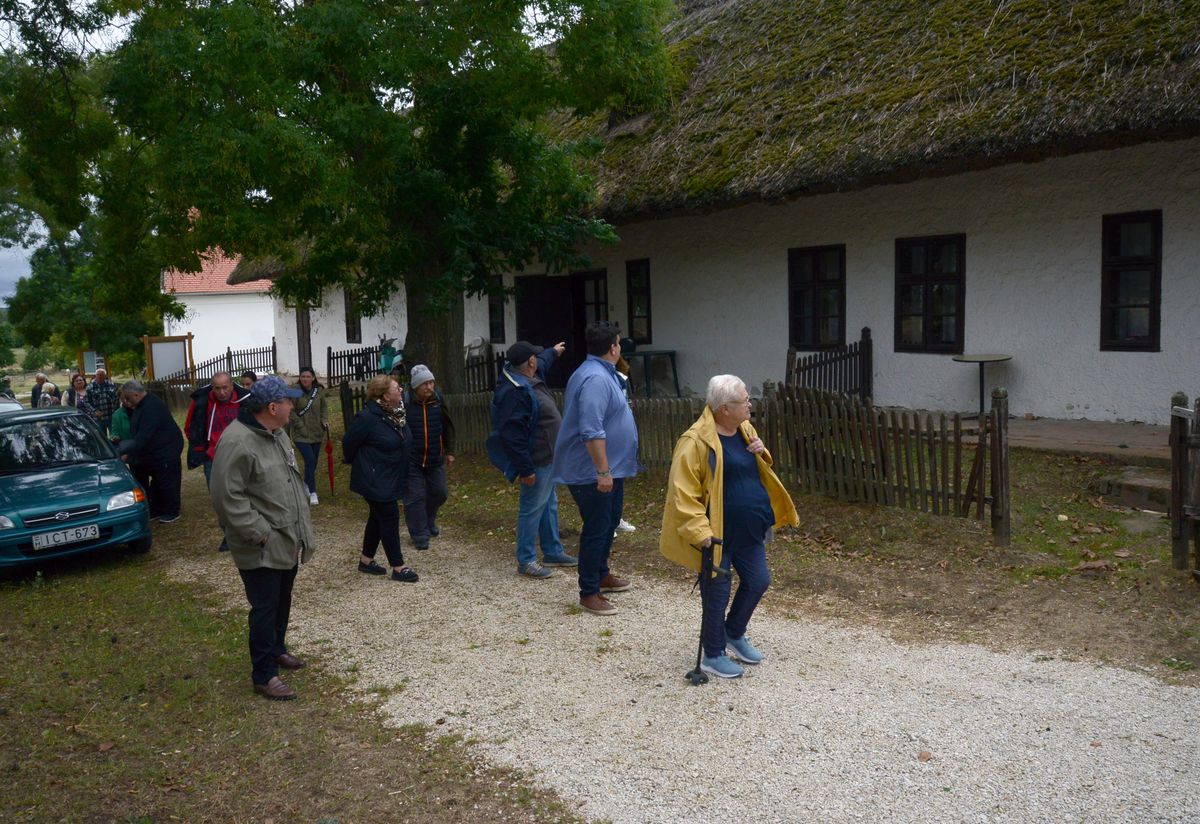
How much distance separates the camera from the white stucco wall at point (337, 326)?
67.9 ft

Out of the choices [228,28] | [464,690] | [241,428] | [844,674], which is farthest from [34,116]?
[844,674]

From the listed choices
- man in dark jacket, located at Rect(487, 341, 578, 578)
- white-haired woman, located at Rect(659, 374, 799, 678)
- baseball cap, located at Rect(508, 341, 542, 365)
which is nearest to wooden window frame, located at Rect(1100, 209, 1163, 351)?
man in dark jacket, located at Rect(487, 341, 578, 578)

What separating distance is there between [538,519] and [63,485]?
14.5 ft

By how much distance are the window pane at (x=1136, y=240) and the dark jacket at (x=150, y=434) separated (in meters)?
10.0

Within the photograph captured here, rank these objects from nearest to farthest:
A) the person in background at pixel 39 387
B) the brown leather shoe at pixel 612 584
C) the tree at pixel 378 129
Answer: the brown leather shoe at pixel 612 584 → the tree at pixel 378 129 → the person in background at pixel 39 387

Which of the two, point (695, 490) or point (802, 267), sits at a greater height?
point (802, 267)

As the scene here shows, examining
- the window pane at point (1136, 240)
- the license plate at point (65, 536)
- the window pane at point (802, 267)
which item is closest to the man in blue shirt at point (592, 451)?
the license plate at point (65, 536)

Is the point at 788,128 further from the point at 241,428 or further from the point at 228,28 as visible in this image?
the point at 241,428

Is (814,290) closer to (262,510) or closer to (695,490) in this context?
(695,490)

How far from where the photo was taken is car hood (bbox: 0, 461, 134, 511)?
8.09m

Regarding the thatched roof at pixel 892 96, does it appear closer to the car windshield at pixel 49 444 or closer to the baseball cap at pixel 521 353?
the baseball cap at pixel 521 353

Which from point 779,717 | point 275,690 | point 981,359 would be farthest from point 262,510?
point 981,359

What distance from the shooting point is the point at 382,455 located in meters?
6.97

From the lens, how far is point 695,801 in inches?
150
